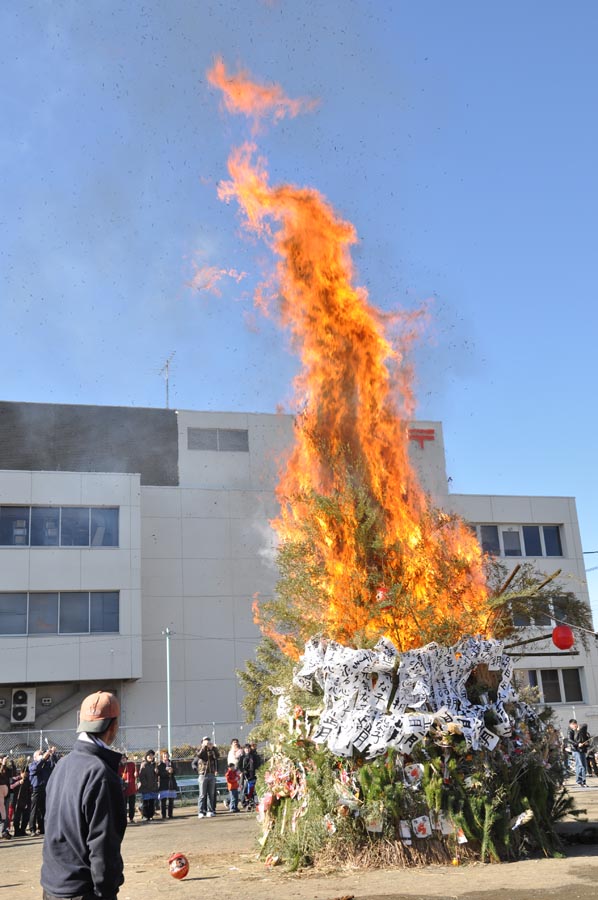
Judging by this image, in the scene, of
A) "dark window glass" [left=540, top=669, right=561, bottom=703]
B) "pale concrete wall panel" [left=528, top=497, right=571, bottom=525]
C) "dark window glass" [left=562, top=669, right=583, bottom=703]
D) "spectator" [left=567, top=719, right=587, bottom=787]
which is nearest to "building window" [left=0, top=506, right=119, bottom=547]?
"spectator" [left=567, top=719, right=587, bottom=787]

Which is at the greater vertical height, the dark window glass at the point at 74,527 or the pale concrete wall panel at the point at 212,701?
the dark window glass at the point at 74,527

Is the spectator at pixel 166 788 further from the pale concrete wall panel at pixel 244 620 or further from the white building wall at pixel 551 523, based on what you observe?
→ the white building wall at pixel 551 523

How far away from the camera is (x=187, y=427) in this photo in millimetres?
40562

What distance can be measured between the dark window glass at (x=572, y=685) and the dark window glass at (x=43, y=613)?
24224 mm

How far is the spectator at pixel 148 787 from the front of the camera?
71.8 ft

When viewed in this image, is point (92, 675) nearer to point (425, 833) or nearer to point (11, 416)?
point (11, 416)

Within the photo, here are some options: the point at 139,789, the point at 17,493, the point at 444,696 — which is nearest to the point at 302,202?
the point at 444,696

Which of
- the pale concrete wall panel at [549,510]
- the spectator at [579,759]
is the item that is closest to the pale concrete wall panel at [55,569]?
the spectator at [579,759]

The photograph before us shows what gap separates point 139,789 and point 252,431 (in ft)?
68.9

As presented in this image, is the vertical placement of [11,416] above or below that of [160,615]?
above

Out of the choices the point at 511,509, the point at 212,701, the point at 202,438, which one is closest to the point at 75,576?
the point at 212,701

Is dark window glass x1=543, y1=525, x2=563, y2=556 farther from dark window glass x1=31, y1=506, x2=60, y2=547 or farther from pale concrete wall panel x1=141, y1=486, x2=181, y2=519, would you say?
dark window glass x1=31, y1=506, x2=60, y2=547

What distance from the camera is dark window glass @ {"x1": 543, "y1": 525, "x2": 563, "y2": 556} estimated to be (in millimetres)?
43131

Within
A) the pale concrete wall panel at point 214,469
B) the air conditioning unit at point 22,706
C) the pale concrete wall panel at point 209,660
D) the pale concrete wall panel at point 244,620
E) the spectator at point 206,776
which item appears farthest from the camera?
the pale concrete wall panel at point 214,469
